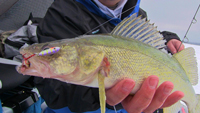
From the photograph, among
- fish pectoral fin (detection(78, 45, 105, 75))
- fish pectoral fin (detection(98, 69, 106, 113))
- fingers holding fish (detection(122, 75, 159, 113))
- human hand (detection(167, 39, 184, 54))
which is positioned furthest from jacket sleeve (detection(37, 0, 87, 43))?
human hand (detection(167, 39, 184, 54))

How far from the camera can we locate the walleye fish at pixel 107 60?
0.92 metres

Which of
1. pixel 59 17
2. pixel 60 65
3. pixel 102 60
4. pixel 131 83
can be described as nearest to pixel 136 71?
pixel 131 83

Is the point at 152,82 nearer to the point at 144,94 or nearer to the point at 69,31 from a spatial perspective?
the point at 144,94

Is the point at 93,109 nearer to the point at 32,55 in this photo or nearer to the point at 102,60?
the point at 102,60

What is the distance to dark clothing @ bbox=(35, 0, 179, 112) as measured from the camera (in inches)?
53.7

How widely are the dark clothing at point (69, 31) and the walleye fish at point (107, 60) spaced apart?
16.1 inches

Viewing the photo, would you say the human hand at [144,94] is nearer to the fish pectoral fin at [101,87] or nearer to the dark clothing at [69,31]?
the fish pectoral fin at [101,87]

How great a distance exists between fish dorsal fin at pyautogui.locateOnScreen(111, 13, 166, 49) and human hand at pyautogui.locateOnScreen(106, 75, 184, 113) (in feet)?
1.30

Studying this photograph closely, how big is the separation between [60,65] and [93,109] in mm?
723

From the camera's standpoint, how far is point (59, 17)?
1607mm

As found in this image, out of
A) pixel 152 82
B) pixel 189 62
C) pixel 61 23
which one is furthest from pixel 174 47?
pixel 61 23

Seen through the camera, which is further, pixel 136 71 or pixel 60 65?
pixel 136 71

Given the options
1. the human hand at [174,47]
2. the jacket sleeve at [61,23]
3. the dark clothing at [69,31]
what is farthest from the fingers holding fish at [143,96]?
the human hand at [174,47]

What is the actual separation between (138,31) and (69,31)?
0.84 metres
